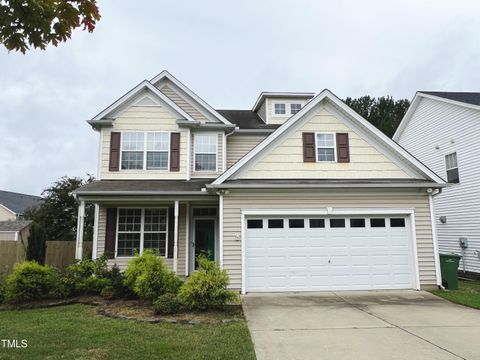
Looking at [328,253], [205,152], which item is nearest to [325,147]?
[328,253]

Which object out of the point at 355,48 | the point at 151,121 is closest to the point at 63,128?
the point at 151,121

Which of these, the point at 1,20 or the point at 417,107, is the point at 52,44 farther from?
the point at 417,107

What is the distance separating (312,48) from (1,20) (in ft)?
55.3

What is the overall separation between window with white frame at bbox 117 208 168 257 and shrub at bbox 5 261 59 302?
121 inches

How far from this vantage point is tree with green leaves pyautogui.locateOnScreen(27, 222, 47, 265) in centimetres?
1172

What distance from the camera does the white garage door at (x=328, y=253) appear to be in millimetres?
10938

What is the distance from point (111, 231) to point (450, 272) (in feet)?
39.1

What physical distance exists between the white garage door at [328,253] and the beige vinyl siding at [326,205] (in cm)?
36

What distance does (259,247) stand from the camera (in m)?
11.1

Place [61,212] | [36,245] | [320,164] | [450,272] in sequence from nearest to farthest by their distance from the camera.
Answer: [450,272]
[36,245]
[320,164]
[61,212]

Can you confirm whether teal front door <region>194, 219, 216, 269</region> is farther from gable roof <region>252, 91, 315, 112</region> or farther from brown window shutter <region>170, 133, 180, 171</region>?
gable roof <region>252, 91, 315, 112</region>

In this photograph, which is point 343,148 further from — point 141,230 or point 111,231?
point 111,231

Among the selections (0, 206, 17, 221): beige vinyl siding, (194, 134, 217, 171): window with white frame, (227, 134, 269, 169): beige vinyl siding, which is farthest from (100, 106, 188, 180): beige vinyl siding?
(0, 206, 17, 221): beige vinyl siding

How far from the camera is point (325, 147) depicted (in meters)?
12.1
